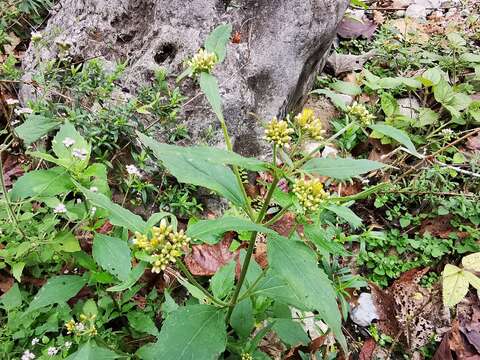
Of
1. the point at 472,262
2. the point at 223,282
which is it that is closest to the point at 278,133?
the point at 223,282

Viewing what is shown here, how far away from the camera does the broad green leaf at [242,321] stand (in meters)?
1.77

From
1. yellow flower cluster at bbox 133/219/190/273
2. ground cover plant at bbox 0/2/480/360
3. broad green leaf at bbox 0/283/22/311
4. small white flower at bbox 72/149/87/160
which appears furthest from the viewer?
broad green leaf at bbox 0/283/22/311

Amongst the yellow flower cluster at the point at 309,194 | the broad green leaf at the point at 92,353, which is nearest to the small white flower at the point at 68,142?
the broad green leaf at the point at 92,353

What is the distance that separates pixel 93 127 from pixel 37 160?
16.5 inches

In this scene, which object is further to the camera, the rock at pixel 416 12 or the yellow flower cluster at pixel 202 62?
the rock at pixel 416 12

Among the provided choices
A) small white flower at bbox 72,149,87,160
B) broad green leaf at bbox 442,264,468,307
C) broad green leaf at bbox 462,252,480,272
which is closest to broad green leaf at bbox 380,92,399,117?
broad green leaf at bbox 462,252,480,272

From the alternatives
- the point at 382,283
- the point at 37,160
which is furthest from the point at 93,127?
the point at 382,283

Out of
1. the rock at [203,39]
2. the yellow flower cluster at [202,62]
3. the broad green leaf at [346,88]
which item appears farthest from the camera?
the broad green leaf at [346,88]

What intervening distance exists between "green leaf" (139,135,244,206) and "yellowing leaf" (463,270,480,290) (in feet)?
5.78

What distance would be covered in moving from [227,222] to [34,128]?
120 centimetres

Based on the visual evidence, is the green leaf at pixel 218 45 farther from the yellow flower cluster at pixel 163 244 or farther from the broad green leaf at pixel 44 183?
the broad green leaf at pixel 44 183

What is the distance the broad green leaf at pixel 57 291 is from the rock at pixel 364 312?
5.20 feet

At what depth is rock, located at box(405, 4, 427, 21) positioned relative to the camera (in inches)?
191

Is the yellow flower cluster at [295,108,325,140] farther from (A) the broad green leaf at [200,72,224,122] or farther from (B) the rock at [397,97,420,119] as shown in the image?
(B) the rock at [397,97,420,119]
